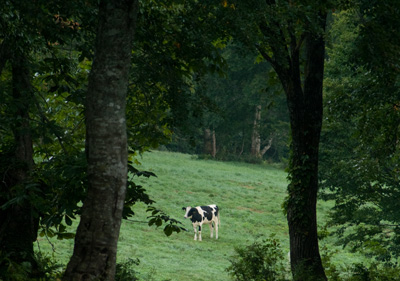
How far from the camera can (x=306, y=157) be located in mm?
10078

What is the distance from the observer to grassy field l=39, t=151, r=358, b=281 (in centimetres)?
1753

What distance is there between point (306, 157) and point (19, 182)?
5322 mm

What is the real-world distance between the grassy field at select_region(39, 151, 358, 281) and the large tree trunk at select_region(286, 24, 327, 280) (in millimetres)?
1613

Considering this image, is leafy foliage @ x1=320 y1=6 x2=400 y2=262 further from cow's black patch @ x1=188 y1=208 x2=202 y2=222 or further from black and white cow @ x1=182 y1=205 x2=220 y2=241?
cow's black patch @ x1=188 y1=208 x2=202 y2=222


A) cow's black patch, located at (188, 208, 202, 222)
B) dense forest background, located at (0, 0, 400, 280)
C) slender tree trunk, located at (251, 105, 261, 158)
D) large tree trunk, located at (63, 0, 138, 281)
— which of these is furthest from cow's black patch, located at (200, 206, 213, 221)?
slender tree trunk, located at (251, 105, 261, 158)

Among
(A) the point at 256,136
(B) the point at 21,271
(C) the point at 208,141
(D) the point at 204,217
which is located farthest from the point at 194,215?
(A) the point at 256,136

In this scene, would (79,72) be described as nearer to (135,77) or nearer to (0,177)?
(135,77)

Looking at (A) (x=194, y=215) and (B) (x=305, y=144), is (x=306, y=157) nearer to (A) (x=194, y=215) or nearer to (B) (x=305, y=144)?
(B) (x=305, y=144)

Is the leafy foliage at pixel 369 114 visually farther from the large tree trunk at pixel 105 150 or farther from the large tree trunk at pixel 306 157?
the large tree trunk at pixel 105 150

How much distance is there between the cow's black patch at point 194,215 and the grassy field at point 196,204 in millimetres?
717

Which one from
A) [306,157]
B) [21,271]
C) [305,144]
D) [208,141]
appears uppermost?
[208,141]

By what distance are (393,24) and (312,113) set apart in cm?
234

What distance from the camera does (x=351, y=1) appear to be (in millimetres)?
8930

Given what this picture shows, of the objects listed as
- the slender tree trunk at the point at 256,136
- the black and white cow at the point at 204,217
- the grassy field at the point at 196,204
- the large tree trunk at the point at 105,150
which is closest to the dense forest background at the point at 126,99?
A: the large tree trunk at the point at 105,150
